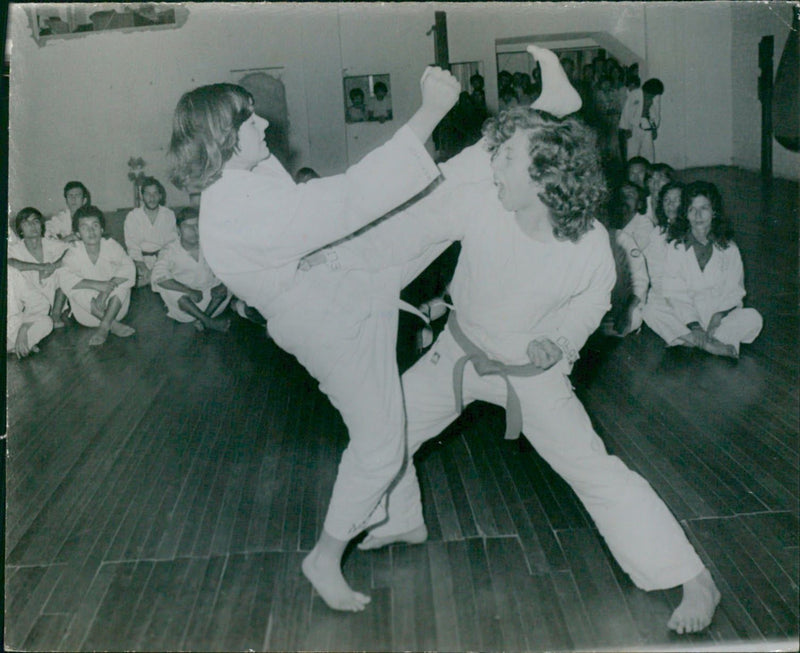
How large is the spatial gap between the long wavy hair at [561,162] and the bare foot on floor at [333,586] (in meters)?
1.17

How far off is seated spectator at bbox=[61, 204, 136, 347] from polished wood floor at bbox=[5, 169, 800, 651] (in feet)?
2.14

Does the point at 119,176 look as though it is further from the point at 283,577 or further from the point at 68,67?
the point at 283,577

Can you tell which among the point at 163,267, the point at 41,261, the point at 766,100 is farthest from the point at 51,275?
the point at 766,100

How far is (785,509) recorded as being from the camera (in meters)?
2.87

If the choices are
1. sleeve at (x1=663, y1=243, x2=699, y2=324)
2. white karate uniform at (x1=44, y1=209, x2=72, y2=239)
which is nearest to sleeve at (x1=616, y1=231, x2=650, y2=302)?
sleeve at (x1=663, y1=243, x2=699, y2=324)

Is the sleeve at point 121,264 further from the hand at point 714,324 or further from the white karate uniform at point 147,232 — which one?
the hand at point 714,324

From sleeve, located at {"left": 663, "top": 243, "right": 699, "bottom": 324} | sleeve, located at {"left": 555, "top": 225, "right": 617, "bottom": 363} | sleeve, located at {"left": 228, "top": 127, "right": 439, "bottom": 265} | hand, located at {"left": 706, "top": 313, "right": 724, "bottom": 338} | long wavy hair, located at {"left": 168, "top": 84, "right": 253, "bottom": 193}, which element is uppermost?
long wavy hair, located at {"left": 168, "top": 84, "right": 253, "bottom": 193}

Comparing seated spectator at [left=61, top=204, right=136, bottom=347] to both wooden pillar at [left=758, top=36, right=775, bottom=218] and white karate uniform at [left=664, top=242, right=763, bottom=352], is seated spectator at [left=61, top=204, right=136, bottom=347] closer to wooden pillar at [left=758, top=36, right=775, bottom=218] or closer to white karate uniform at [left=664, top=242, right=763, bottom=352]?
white karate uniform at [left=664, top=242, right=763, bottom=352]

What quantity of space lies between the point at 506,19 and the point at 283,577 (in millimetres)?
2022

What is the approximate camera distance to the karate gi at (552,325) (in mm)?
2361

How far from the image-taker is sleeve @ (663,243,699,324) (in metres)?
4.73

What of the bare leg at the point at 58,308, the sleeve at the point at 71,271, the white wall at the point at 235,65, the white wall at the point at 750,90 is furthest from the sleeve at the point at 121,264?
the white wall at the point at 750,90

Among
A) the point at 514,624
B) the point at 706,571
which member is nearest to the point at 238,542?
the point at 514,624

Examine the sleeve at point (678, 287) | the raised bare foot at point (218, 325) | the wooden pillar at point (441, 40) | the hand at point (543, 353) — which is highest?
the wooden pillar at point (441, 40)
